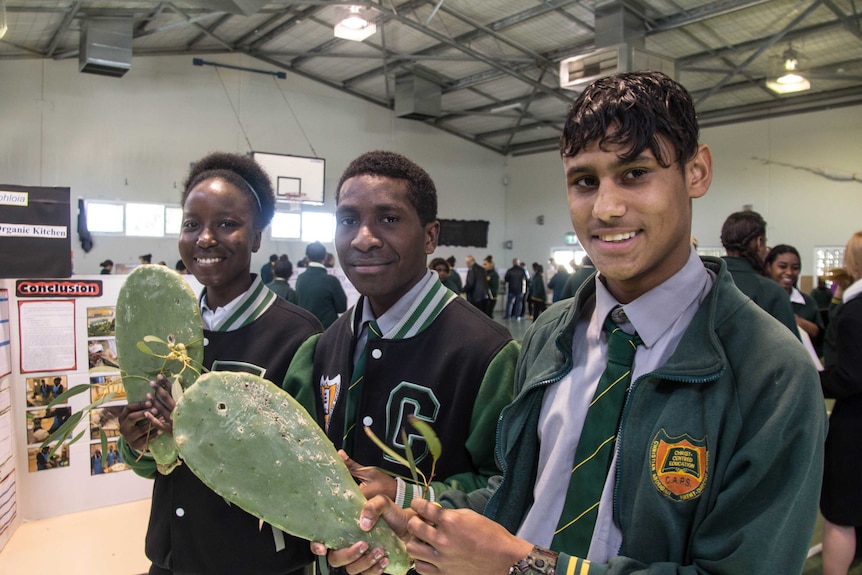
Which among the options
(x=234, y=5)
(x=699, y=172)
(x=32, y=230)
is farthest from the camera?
(x=234, y=5)

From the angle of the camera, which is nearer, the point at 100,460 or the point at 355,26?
the point at 100,460

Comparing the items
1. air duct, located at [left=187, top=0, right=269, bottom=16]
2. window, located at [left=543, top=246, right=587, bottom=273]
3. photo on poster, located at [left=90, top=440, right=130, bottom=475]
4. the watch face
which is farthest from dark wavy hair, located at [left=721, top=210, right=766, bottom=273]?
window, located at [left=543, top=246, right=587, bottom=273]

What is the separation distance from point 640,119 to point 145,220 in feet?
37.9

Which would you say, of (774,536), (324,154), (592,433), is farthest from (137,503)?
(324,154)

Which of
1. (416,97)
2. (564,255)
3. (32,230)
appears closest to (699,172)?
(32,230)

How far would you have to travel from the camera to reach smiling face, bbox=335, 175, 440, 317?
123 centimetres

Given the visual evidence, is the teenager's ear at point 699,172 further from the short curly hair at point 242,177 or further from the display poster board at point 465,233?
the display poster board at point 465,233

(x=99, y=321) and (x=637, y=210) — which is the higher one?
(x=637, y=210)

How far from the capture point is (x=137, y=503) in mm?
3178

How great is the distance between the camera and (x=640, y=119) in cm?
83

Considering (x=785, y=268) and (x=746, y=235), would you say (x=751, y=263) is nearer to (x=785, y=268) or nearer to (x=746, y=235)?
(x=746, y=235)

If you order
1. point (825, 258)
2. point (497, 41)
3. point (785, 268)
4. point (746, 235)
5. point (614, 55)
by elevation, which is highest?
point (497, 41)

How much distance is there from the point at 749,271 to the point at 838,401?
0.61 metres

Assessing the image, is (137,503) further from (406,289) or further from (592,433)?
(592,433)
